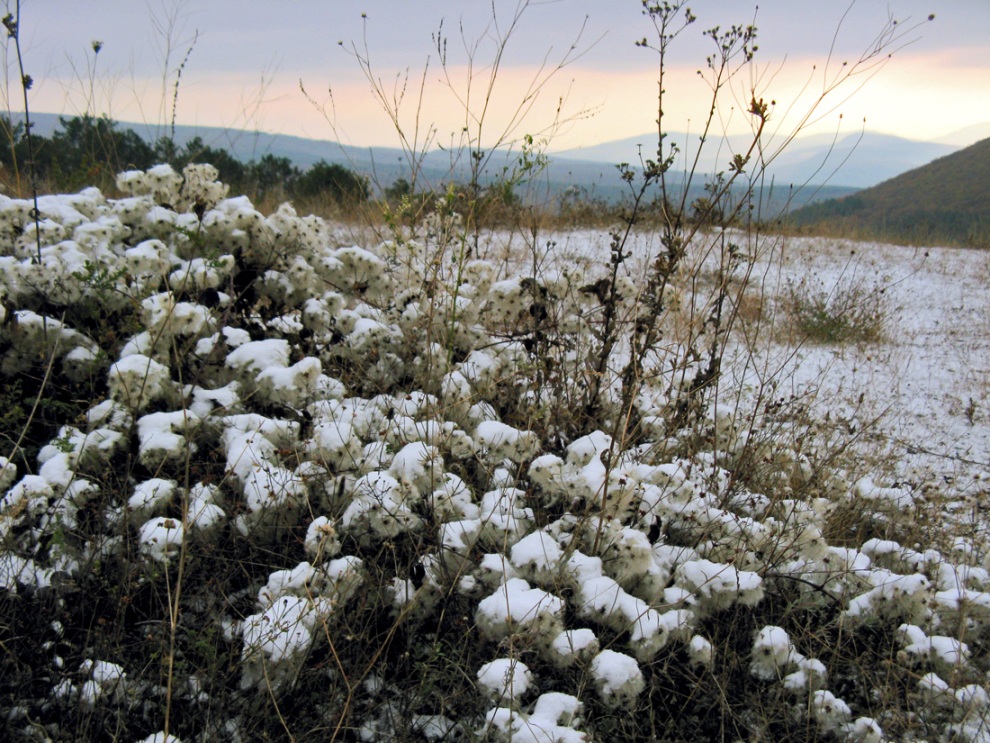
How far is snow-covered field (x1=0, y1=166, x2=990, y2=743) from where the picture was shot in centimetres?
186

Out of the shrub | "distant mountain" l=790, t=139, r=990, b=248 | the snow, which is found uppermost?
"distant mountain" l=790, t=139, r=990, b=248

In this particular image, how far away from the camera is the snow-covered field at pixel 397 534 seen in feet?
6.10

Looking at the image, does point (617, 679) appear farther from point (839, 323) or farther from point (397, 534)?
point (839, 323)

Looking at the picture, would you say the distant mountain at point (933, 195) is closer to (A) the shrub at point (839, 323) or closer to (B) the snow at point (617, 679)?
(A) the shrub at point (839, 323)

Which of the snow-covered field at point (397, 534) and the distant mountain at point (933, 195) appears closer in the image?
the snow-covered field at point (397, 534)

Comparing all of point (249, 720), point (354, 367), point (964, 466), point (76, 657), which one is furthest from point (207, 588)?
point (964, 466)

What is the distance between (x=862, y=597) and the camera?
91.1 inches

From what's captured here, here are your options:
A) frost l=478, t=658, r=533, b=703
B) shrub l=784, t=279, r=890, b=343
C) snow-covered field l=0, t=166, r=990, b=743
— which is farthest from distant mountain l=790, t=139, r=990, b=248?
frost l=478, t=658, r=533, b=703

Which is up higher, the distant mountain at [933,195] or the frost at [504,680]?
the distant mountain at [933,195]

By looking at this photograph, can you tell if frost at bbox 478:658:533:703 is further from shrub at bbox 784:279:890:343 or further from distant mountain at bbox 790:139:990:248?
distant mountain at bbox 790:139:990:248

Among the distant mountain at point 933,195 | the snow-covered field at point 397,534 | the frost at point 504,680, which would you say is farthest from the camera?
the distant mountain at point 933,195

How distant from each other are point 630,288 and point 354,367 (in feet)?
5.05

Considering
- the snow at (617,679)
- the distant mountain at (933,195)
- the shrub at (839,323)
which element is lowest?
the snow at (617,679)

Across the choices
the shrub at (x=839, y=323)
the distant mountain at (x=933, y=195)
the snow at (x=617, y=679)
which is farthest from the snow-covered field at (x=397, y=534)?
the distant mountain at (x=933, y=195)
